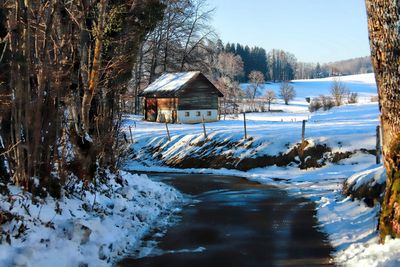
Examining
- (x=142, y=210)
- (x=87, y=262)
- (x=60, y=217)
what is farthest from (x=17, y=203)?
(x=142, y=210)

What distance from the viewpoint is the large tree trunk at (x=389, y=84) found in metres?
7.50

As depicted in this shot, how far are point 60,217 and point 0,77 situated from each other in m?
2.47

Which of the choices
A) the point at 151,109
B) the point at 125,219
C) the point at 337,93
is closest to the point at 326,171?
the point at 125,219

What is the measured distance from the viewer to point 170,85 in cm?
4884

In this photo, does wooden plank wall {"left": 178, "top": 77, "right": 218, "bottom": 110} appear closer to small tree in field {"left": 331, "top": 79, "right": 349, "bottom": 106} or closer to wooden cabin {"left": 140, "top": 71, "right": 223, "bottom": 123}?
wooden cabin {"left": 140, "top": 71, "right": 223, "bottom": 123}

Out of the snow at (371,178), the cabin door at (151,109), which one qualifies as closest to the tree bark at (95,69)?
the snow at (371,178)

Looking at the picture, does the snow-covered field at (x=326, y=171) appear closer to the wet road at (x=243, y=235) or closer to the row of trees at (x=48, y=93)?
the wet road at (x=243, y=235)

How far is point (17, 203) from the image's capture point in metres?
7.49

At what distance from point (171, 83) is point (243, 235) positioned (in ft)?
133

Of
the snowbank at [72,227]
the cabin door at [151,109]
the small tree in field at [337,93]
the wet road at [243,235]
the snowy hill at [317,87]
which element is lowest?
the wet road at [243,235]

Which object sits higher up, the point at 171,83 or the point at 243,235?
the point at 171,83

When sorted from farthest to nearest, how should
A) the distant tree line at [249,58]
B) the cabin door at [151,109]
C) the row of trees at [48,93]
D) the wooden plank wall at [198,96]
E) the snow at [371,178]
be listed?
the distant tree line at [249,58], the cabin door at [151,109], the wooden plank wall at [198,96], the snow at [371,178], the row of trees at [48,93]

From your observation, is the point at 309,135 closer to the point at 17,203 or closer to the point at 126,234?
the point at 126,234

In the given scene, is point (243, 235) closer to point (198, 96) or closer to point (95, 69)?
point (95, 69)
